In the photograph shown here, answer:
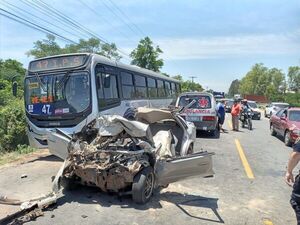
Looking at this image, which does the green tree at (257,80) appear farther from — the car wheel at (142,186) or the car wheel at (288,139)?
the car wheel at (142,186)

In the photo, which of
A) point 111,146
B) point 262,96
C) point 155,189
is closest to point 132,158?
point 111,146

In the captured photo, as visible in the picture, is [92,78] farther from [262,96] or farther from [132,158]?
[262,96]

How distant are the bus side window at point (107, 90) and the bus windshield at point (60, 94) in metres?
0.47

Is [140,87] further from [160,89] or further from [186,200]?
[186,200]

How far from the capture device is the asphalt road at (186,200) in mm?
6008

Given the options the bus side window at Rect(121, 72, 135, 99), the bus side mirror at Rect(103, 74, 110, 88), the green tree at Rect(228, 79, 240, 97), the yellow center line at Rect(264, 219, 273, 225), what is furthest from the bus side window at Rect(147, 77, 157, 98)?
the green tree at Rect(228, 79, 240, 97)

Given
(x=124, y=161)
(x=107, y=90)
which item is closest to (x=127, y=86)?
(x=107, y=90)

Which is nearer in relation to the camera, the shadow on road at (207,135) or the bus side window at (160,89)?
the shadow on road at (207,135)

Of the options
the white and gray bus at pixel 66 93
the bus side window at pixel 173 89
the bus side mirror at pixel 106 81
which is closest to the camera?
the white and gray bus at pixel 66 93

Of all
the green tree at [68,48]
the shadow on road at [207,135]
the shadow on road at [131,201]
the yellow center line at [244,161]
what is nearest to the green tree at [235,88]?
the green tree at [68,48]

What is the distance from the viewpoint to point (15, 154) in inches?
496

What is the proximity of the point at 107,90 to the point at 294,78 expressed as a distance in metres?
88.4

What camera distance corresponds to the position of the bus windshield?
1067 cm

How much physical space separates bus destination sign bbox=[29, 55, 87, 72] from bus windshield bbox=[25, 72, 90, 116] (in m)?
0.27
